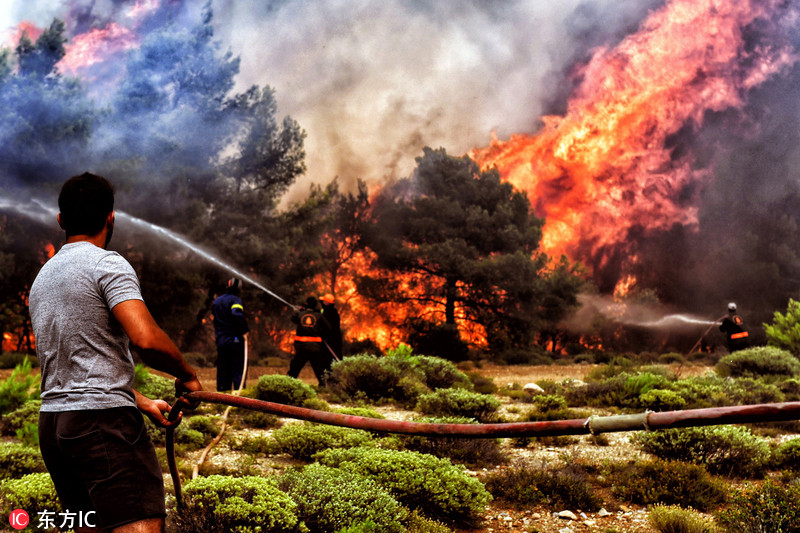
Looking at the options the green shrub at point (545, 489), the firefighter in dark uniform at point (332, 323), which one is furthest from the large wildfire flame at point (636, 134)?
the green shrub at point (545, 489)

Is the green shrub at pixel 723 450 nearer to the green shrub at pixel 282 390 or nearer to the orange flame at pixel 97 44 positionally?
the green shrub at pixel 282 390

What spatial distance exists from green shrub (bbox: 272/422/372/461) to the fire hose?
4463 mm

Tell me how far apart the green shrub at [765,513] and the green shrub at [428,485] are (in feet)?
6.17

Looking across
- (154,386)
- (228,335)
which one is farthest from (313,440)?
(228,335)

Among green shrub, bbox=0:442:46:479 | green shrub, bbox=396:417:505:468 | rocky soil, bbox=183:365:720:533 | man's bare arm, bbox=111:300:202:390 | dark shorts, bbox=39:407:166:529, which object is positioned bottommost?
rocky soil, bbox=183:365:720:533

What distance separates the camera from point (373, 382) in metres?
10.9

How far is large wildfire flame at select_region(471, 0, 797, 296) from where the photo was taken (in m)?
37.7

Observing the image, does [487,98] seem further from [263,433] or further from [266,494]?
[266,494]

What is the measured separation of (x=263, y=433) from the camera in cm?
795

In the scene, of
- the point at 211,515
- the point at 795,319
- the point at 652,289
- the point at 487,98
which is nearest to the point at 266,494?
the point at 211,515

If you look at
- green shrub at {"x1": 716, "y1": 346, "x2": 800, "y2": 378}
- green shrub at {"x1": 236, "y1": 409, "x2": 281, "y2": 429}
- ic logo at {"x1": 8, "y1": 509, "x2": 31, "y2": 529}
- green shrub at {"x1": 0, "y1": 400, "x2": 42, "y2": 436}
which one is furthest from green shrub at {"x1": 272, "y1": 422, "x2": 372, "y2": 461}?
green shrub at {"x1": 716, "y1": 346, "x2": 800, "y2": 378}

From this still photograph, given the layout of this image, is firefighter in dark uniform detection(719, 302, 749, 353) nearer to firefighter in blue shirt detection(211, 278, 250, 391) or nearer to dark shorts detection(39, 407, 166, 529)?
firefighter in blue shirt detection(211, 278, 250, 391)

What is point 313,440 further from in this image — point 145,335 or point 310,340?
point 310,340

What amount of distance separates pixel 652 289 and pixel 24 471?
38404 mm
